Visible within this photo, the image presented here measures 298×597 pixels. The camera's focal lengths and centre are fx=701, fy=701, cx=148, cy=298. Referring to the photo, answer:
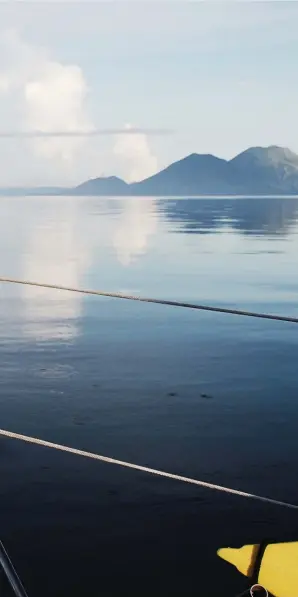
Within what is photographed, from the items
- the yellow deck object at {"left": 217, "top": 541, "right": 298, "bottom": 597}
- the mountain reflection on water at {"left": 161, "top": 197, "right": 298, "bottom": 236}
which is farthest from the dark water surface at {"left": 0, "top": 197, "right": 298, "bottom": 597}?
the mountain reflection on water at {"left": 161, "top": 197, "right": 298, "bottom": 236}

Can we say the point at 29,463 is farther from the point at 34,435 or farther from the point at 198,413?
the point at 198,413

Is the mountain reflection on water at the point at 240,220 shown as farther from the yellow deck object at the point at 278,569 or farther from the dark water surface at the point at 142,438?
the yellow deck object at the point at 278,569

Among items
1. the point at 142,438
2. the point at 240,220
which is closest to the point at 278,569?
the point at 142,438

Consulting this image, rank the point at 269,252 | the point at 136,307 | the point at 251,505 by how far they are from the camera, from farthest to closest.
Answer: the point at 269,252, the point at 136,307, the point at 251,505

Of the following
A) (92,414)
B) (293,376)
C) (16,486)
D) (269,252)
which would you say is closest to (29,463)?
(16,486)

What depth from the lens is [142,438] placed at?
849 cm

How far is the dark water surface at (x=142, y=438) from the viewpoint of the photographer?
596cm

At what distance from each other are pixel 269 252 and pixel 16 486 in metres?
26.2

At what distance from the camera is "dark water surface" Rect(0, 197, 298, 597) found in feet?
19.5

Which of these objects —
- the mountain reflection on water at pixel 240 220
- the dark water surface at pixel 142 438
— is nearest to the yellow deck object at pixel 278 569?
the dark water surface at pixel 142 438

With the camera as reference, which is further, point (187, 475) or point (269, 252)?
point (269, 252)

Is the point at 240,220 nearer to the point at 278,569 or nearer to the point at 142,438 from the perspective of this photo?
the point at 142,438

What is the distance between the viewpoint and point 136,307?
18.0 metres

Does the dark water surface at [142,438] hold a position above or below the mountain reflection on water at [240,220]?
below
